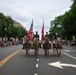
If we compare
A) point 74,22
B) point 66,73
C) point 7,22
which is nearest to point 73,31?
point 74,22

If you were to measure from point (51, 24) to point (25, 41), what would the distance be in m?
150

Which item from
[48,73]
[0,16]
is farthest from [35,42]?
[0,16]

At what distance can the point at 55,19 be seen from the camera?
7018 inches

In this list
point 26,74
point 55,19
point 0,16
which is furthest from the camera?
point 55,19

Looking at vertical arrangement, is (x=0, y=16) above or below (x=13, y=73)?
above

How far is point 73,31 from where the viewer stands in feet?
345

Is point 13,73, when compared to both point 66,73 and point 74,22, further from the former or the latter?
point 74,22

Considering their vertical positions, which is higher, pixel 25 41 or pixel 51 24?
pixel 51 24

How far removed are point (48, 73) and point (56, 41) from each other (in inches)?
597

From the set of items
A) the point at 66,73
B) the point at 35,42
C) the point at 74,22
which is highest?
the point at 74,22

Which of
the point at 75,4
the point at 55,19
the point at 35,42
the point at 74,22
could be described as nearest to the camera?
the point at 35,42

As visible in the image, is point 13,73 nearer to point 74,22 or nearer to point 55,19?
point 74,22

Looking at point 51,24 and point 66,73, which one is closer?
point 66,73

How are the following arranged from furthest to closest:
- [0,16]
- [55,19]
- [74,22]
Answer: [55,19] < [0,16] < [74,22]
